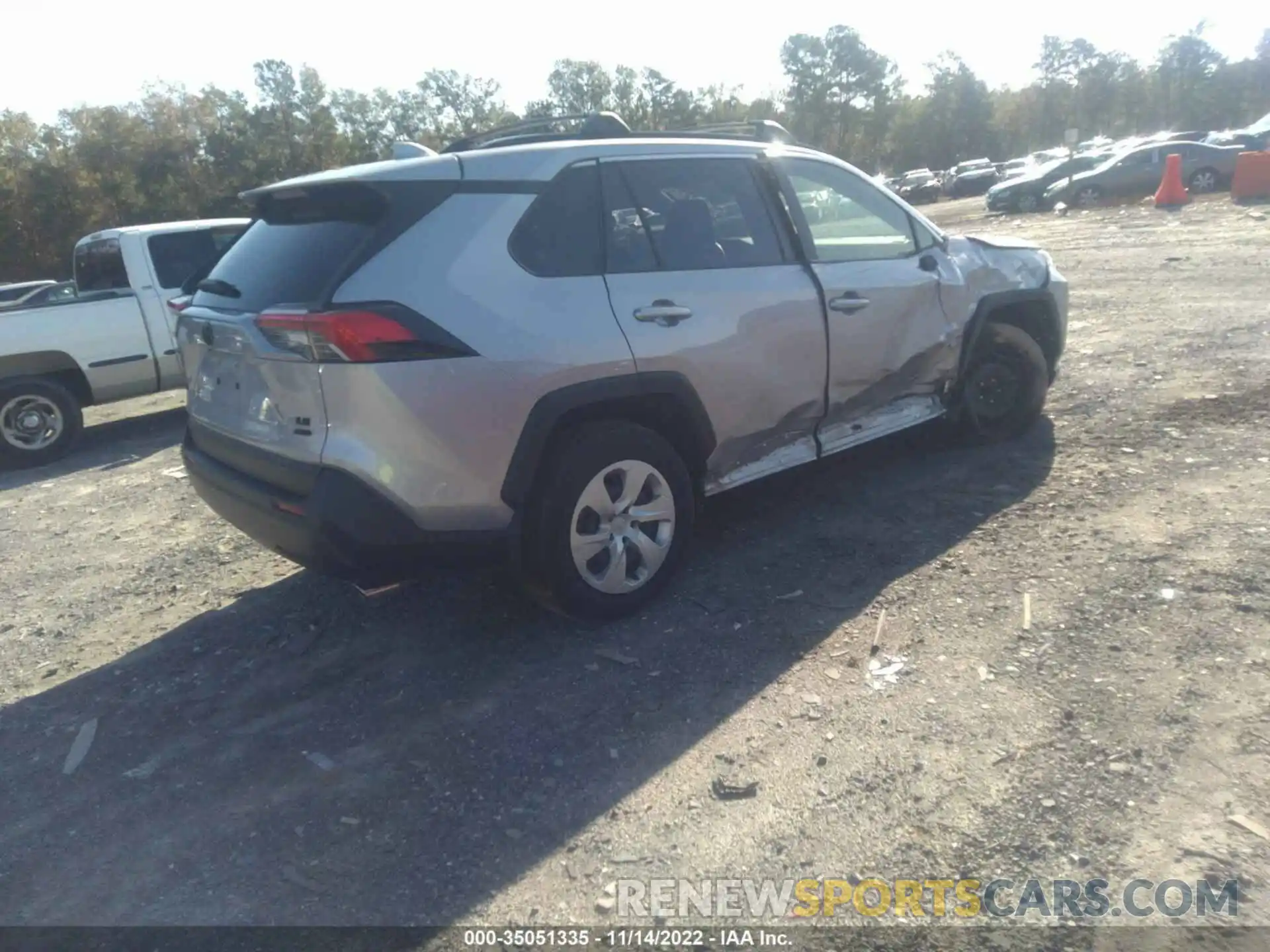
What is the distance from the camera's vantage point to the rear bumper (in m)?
3.51

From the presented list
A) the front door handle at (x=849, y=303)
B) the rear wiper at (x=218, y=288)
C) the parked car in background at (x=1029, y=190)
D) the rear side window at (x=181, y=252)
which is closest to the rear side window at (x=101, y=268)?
the rear side window at (x=181, y=252)

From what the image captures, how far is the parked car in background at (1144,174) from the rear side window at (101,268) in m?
23.6

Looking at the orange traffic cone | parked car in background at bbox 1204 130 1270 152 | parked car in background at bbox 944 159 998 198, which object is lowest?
parked car in background at bbox 944 159 998 198

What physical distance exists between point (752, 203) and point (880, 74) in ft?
272

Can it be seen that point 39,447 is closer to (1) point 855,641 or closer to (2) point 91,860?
(2) point 91,860

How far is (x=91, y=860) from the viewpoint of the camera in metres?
3.04

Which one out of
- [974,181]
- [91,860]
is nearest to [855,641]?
[91,860]

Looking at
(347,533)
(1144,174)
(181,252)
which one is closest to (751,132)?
(347,533)

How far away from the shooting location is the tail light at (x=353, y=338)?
3.44 m

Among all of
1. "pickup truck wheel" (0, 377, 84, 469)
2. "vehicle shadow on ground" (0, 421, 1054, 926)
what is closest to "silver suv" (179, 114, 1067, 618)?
"vehicle shadow on ground" (0, 421, 1054, 926)

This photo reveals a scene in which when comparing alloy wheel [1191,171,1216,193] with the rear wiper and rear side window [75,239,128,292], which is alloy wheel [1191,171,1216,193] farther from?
the rear wiper

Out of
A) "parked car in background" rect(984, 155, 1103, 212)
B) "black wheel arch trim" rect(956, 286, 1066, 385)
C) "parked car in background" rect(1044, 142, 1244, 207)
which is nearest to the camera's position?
"black wheel arch trim" rect(956, 286, 1066, 385)

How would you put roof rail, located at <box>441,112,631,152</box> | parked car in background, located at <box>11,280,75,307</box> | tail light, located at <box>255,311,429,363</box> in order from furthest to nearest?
parked car in background, located at <box>11,280,75,307</box>
roof rail, located at <box>441,112,631,152</box>
tail light, located at <box>255,311,429,363</box>

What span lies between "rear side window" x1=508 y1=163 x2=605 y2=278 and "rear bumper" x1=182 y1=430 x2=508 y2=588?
1.03 metres
